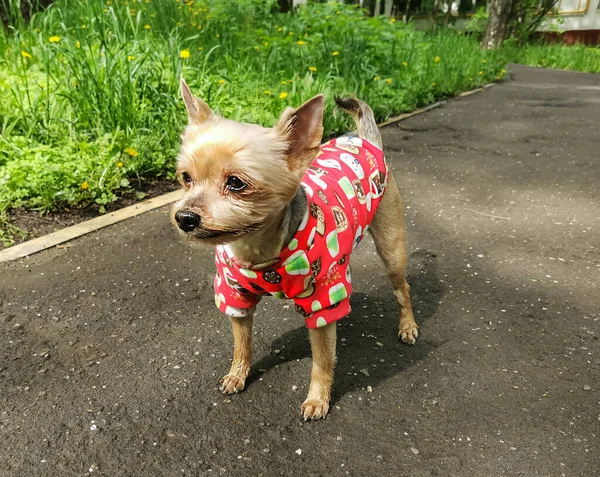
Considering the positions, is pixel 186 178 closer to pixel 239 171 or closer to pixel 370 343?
pixel 239 171

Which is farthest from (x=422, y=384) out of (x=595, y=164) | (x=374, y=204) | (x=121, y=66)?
(x=595, y=164)

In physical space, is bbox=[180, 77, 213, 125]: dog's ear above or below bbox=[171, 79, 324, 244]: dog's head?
above

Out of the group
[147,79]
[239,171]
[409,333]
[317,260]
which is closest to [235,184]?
[239,171]

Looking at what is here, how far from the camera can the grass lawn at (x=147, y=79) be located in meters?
4.43

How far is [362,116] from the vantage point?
3.08 metres

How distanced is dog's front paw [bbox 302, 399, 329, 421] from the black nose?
115cm

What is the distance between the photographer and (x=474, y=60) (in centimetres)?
1084

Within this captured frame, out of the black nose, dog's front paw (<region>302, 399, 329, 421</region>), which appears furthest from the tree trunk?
the black nose

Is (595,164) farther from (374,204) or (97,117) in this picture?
(97,117)

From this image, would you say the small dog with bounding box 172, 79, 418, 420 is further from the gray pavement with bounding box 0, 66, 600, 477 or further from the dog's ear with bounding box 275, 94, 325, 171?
the gray pavement with bounding box 0, 66, 600, 477

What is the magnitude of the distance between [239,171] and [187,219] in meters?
0.27

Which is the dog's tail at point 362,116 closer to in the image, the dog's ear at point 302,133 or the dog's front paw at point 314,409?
the dog's ear at point 302,133

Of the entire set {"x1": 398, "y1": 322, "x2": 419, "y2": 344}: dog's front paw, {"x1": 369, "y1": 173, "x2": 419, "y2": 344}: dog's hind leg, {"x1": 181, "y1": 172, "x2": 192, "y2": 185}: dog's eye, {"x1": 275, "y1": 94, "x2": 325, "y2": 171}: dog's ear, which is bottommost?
{"x1": 398, "y1": 322, "x2": 419, "y2": 344}: dog's front paw

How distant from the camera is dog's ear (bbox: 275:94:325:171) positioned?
1.99m
